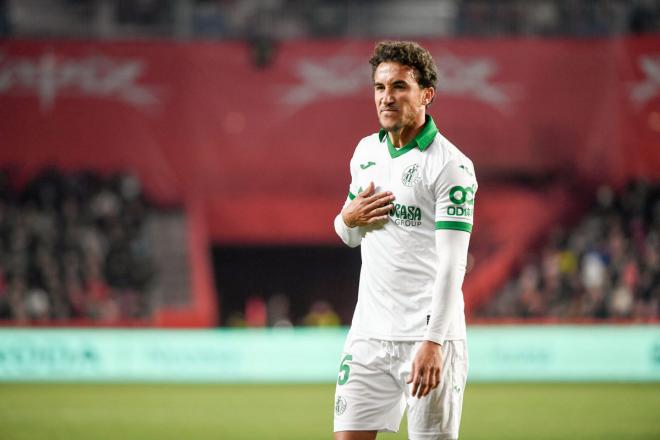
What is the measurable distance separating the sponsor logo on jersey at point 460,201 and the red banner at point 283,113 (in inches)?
658

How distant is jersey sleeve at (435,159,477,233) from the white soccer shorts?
46 centimetres

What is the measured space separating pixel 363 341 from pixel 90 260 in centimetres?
1508

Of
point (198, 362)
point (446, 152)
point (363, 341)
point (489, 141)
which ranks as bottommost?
point (198, 362)

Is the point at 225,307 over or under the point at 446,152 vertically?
under

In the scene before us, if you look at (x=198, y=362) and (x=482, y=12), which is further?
(x=482, y=12)

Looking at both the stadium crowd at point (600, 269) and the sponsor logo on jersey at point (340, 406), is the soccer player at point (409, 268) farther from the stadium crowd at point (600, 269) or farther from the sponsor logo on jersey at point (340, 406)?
the stadium crowd at point (600, 269)

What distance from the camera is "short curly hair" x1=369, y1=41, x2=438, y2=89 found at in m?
3.73

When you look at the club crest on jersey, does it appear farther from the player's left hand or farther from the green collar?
the player's left hand

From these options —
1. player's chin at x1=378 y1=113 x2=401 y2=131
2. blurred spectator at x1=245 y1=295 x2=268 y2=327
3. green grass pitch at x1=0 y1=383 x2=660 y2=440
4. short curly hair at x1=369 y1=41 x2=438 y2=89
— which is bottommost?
green grass pitch at x1=0 y1=383 x2=660 y2=440

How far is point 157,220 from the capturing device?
66.2 ft

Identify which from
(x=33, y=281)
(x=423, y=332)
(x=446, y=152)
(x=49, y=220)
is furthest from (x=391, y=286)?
(x=49, y=220)

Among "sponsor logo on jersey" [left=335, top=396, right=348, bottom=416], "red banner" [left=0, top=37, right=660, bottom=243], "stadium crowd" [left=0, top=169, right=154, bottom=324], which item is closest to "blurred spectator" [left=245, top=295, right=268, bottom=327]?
"red banner" [left=0, top=37, right=660, bottom=243]

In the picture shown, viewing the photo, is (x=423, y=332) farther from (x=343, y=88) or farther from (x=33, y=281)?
(x=343, y=88)

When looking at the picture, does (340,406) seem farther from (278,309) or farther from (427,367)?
(278,309)
